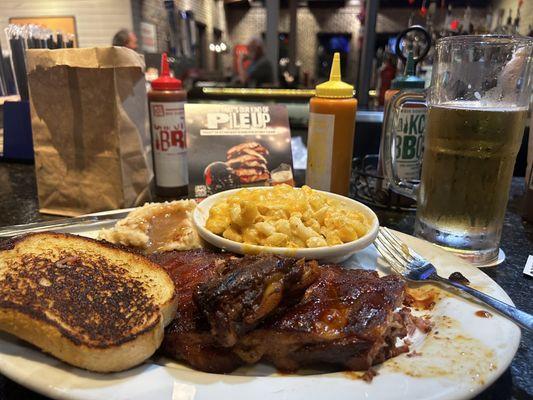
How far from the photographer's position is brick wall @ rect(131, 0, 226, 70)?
21.2ft

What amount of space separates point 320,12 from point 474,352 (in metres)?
11.9

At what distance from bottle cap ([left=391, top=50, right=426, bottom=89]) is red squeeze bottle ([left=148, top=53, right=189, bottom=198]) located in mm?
879

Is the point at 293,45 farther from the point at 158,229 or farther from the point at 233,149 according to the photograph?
the point at 158,229

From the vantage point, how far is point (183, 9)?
8617mm

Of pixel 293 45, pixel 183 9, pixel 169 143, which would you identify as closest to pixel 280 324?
pixel 169 143

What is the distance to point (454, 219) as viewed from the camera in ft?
4.18

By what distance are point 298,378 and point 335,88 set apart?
1.15 m

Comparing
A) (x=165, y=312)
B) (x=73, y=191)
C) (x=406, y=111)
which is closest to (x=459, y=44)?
(x=406, y=111)

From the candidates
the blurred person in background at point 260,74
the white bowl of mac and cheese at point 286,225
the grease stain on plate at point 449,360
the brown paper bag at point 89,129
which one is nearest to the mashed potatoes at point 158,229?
the white bowl of mac and cheese at point 286,225

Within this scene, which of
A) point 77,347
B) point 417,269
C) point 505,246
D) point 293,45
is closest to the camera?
point 77,347

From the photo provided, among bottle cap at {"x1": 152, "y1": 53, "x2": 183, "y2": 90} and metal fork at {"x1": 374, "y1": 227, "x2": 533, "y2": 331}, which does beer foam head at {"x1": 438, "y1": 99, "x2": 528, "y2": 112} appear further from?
bottle cap at {"x1": 152, "y1": 53, "x2": 183, "y2": 90}

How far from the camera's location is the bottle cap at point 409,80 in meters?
1.58

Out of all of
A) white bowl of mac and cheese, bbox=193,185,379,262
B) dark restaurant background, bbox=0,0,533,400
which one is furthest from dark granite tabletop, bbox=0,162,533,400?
white bowl of mac and cheese, bbox=193,185,379,262

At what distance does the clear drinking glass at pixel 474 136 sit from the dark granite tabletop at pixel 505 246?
111 millimetres
